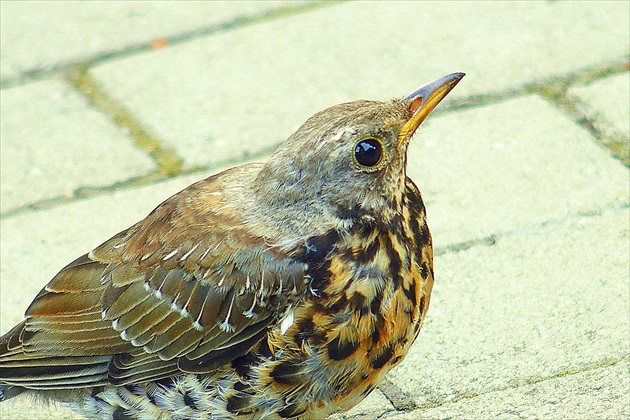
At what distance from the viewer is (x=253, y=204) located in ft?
12.9

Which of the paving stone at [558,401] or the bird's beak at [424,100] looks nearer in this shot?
the bird's beak at [424,100]

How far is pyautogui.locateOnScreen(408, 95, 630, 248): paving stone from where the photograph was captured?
5.09m

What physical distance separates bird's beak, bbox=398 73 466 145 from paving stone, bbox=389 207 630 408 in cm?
94

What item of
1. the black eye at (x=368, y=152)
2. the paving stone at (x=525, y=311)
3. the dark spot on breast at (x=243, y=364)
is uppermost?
the black eye at (x=368, y=152)

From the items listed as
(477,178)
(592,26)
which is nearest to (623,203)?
(477,178)

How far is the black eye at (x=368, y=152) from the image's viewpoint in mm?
3754

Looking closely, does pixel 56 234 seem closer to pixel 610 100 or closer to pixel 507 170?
pixel 507 170

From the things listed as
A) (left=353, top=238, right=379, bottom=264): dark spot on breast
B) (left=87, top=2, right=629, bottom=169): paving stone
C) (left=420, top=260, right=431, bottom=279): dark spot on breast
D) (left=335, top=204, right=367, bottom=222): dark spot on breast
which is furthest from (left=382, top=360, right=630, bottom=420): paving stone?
(left=87, top=2, right=629, bottom=169): paving stone

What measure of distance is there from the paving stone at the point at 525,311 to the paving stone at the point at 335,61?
4.48 ft

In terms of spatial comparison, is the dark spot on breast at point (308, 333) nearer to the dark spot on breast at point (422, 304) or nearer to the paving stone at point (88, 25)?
the dark spot on breast at point (422, 304)

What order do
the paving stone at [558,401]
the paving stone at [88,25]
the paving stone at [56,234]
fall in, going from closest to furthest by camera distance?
1. the paving stone at [558,401]
2. the paving stone at [56,234]
3. the paving stone at [88,25]

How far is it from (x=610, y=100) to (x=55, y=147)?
9.01 feet

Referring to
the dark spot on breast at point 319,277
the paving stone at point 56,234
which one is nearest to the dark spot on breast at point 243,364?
the dark spot on breast at point 319,277

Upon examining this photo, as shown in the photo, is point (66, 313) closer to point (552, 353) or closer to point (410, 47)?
point (552, 353)
